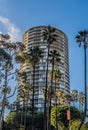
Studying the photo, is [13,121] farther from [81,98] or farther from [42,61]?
[42,61]

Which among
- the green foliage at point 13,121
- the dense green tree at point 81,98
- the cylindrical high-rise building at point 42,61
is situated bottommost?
the green foliage at point 13,121

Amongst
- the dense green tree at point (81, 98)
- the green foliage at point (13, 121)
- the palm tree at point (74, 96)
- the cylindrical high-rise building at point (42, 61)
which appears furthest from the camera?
the cylindrical high-rise building at point (42, 61)

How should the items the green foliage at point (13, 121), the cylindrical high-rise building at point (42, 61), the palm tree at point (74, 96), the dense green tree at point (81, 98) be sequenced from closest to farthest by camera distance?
1. the dense green tree at point (81, 98)
2. the palm tree at point (74, 96)
3. the green foliage at point (13, 121)
4. the cylindrical high-rise building at point (42, 61)

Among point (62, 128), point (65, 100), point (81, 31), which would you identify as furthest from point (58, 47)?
point (81, 31)

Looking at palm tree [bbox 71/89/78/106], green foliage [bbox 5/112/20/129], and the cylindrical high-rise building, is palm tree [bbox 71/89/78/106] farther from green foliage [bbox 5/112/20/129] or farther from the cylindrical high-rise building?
the cylindrical high-rise building

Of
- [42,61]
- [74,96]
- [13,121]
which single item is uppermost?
[42,61]

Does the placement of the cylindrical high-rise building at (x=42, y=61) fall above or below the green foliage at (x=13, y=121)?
above

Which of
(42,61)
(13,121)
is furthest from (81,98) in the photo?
(42,61)

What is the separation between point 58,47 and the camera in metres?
192

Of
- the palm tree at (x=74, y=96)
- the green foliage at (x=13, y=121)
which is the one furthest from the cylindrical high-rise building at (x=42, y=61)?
the palm tree at (x=74, y=96)

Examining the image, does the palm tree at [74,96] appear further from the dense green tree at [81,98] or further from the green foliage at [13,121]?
the green foliage at [13,121]

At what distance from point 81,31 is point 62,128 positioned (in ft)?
112

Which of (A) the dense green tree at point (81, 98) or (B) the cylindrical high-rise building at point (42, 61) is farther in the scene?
(B) the cylindrical high-rise building at point (42, 61)

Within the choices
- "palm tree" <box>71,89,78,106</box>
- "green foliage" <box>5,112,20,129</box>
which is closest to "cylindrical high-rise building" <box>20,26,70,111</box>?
"green foliage" <box>5,112,20,129</box>
